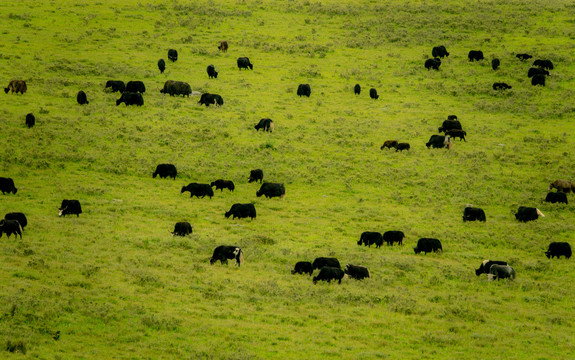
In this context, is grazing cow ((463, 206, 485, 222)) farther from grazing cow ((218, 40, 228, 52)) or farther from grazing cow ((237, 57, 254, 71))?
grazing cow ((218, 40, 228, 52))

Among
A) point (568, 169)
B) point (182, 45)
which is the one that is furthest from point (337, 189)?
point (182, 45)

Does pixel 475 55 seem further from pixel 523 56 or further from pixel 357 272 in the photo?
pixel 357 272

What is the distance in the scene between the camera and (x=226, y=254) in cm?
2614

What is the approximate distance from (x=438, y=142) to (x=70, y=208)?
81.6ft

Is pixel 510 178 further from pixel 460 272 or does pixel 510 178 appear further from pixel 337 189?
pixel 460 272

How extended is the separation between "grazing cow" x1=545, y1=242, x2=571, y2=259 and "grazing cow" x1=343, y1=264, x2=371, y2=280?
957cm

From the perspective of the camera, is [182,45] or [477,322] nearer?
[477,322]

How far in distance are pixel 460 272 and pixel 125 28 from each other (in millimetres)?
49594

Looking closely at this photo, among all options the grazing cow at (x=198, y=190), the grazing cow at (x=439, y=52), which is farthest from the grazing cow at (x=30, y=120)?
the grazing cow at (x=439, y=52)

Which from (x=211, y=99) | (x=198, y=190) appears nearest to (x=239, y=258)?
(x=198, y=190)

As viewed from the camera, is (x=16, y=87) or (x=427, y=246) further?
(x=16, y=87)

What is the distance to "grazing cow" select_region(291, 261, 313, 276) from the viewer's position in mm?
25719

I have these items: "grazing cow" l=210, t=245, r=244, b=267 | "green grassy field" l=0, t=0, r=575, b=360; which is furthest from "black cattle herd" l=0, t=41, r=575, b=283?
"green grassy field" l=0, t=0, r=575, b=360

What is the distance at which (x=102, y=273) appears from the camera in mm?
23453
